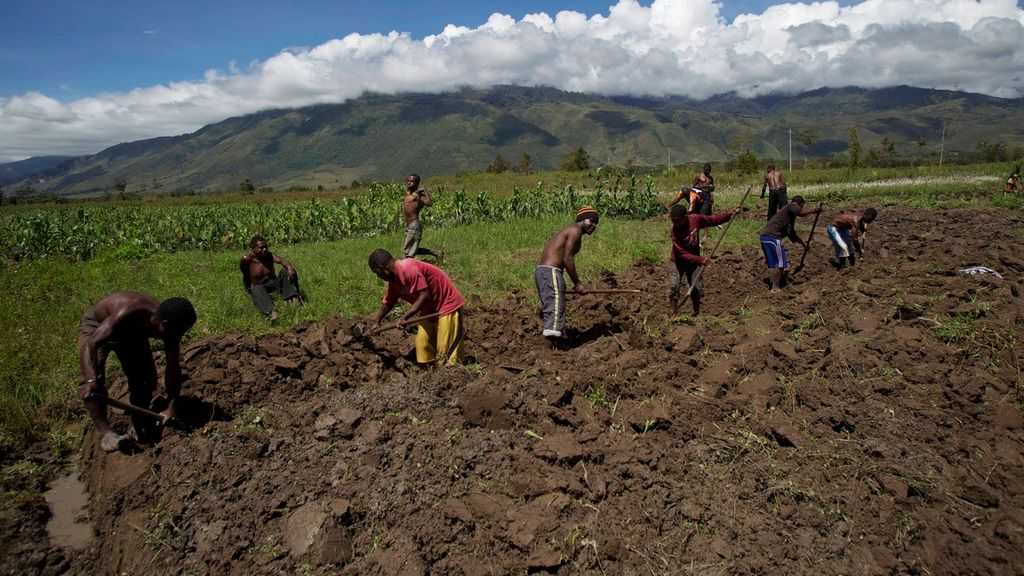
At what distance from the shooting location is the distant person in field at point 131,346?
3.90m

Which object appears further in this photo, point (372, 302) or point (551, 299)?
point (372, 302)

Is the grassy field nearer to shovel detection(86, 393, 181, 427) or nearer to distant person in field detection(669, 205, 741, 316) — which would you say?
shovel detection(86, 393, 181, 427)

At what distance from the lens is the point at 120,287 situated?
9672mm

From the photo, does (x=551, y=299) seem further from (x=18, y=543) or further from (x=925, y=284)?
(x=925, y=284)

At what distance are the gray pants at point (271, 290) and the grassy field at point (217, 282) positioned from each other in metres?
0.19

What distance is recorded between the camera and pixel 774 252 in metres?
8.54

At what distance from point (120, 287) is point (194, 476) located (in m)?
7.27

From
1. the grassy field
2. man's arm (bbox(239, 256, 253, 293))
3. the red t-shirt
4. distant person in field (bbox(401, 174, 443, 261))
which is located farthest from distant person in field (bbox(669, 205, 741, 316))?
man's arm (bbox(239, 256, 253, 293))

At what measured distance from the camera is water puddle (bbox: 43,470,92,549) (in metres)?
4.04

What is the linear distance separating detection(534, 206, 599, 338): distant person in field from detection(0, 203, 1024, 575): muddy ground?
0.38m

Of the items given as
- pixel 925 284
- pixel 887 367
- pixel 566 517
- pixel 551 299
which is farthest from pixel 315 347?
pixel 925 284

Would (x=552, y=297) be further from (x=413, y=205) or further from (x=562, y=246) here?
(x=413, y=205)

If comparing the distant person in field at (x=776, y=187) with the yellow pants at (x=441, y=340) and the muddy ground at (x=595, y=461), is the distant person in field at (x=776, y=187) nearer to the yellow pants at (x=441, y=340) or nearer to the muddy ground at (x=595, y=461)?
the muddy ground at (x=595, y=461)

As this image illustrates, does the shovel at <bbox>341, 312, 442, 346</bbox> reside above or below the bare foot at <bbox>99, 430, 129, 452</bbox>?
above
